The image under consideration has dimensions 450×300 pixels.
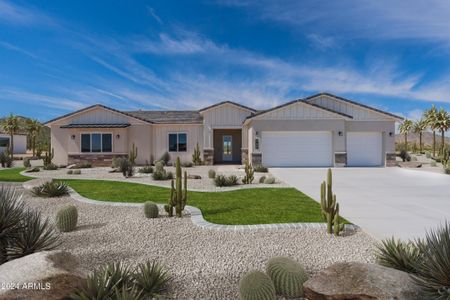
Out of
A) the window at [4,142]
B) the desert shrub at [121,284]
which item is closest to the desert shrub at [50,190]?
the desert shrub at [121,284]

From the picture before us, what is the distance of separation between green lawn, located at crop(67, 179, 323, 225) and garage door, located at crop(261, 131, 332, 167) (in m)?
10.7

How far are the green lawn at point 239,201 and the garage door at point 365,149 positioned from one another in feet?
44.6

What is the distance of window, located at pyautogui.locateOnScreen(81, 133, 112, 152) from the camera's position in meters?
25.8

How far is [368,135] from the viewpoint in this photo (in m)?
23.5

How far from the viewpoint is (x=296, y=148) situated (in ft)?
74.8

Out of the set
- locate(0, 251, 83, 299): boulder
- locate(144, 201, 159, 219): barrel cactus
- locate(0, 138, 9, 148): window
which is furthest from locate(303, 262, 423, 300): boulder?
locate(0, 138, 9, 148): window

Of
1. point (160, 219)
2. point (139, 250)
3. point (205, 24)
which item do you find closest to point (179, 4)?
point (205, 24)

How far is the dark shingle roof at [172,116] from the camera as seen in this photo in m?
26.7

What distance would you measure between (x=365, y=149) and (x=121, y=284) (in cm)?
2369

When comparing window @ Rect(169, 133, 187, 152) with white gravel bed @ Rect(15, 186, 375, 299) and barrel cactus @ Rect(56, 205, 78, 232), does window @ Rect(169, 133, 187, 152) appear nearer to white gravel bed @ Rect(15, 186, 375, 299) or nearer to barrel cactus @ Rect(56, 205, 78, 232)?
white gravel bed @ Rect(15, 186, 375, 299)

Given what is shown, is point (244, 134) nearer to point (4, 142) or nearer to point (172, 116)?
point (172, 116)

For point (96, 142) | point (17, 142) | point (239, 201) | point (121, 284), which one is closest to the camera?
point (121, 284)

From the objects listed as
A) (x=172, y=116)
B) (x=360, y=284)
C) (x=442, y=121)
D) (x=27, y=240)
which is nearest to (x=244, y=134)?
(x=172, y=116)

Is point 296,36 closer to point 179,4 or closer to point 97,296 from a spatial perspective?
point 179,4
